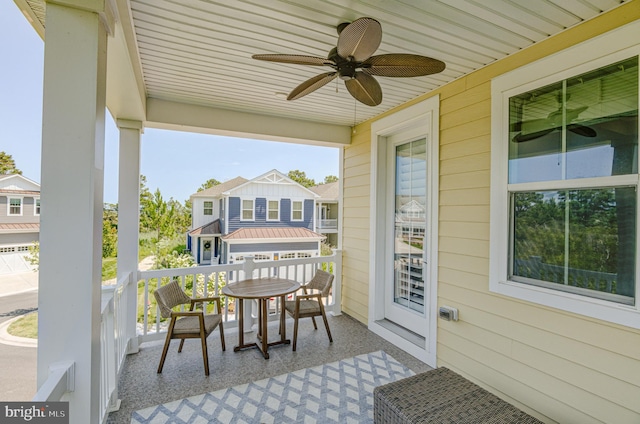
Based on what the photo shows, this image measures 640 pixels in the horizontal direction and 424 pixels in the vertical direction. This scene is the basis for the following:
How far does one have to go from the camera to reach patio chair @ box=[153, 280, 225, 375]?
2.79m

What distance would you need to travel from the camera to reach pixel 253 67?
2.64 metres

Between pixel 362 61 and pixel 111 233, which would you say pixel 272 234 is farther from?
pixel 362 61

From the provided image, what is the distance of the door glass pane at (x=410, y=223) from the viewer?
3453 mm

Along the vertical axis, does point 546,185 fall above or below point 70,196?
above

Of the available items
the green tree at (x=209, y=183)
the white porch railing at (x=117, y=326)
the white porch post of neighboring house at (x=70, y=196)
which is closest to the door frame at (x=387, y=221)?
the white porch railing at (x=117, y=326)

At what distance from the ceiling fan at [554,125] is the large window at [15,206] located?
3065 millimetres

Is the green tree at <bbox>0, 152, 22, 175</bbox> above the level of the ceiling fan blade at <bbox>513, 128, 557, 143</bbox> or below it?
below

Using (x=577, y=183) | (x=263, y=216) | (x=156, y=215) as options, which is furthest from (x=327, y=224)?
(x=577, y=183)

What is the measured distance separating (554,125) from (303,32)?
6.31 ft

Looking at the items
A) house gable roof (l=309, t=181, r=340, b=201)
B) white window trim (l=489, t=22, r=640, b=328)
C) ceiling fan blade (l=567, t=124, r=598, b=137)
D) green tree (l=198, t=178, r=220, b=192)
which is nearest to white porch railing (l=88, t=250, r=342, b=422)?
white window trim (l=489, t=22, r=640, b=328)

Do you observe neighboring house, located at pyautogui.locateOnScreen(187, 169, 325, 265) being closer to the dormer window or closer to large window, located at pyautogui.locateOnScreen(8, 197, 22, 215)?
the dormer window

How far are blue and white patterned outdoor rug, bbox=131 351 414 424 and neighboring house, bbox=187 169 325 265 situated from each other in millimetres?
5561

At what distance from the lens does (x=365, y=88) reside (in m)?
2.17

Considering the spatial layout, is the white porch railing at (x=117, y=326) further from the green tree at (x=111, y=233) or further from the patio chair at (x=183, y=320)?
the green tree at (x=111, y=233)
